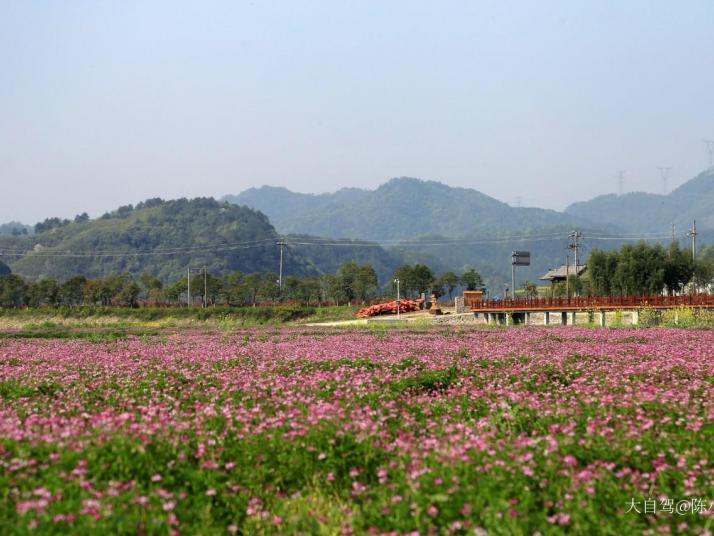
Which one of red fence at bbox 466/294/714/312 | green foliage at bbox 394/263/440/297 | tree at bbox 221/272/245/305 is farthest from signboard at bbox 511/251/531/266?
tree at bbox 221/272/245/305

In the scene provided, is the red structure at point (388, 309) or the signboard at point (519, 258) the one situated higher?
the signboard at point (519, 258)

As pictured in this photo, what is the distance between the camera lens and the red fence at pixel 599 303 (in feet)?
149

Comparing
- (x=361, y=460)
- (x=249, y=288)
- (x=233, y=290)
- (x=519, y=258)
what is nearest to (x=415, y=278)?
(x=249, y=288)

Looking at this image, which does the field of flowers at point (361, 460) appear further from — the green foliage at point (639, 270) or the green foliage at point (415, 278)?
the green foliage at point (415, 278)

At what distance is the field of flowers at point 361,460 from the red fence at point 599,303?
3698 centimetres

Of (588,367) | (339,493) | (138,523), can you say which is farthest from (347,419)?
(588,367)

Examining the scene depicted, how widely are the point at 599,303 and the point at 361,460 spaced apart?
46.7m

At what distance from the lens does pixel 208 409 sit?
31.1 feet

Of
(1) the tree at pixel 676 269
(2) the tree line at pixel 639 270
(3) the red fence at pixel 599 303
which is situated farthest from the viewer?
(1) the tree at pixel 676 269

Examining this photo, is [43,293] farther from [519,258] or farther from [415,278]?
[519,258]

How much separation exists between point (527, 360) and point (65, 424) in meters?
10.6

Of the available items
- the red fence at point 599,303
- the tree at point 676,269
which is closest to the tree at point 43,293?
the red fence at point 599,303

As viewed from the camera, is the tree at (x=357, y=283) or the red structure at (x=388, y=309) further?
the tree at (x=357, y=283)

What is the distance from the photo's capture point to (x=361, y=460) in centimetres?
787
